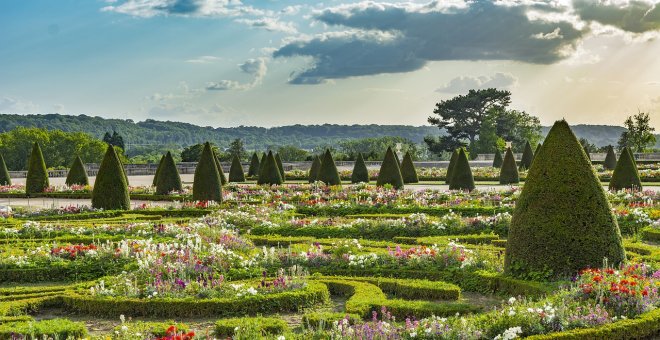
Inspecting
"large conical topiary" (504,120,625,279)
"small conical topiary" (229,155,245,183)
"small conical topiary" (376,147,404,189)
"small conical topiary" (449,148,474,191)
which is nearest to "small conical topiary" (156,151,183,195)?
"small conical topiary" (376,147,404,189)

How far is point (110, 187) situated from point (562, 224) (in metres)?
15.8

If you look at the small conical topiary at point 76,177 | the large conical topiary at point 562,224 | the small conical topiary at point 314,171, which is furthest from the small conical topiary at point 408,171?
the large conical topiary at point 562,224

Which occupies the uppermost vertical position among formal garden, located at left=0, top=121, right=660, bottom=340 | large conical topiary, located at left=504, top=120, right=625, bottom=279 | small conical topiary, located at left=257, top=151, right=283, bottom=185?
small conical topiary, located at left=257, top=151, right=283, bottom=185

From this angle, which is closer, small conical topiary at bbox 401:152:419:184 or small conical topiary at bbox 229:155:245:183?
small conical topiary at bbox 401:152:419:184

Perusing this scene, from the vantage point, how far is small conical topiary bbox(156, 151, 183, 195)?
2806cm

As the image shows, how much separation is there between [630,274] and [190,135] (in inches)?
7167

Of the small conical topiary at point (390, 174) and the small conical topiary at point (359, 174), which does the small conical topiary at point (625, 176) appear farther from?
the small conical topiary at point (359, 174)

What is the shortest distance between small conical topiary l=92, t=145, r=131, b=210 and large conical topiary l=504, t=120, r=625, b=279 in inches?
588

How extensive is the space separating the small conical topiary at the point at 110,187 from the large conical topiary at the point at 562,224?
49.0ft

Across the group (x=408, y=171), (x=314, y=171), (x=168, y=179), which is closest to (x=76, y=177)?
(x=168, y=179)

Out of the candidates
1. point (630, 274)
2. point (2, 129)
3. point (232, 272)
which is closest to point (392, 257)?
point (232, 272)

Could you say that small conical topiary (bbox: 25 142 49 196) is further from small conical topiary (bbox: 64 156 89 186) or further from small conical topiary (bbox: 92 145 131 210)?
small conical topiary (bbox: 92 145 131 210)

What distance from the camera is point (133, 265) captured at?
1203 cm

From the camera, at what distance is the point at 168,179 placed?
28.0 m
